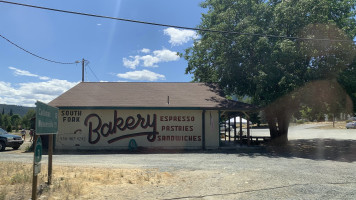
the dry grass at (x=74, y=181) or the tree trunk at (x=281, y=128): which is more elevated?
the tree trunk at (x=281, y=128)

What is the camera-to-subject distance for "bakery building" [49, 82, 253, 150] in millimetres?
18203

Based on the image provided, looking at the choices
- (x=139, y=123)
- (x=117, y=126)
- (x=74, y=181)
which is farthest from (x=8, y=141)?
(x=74, y=181)

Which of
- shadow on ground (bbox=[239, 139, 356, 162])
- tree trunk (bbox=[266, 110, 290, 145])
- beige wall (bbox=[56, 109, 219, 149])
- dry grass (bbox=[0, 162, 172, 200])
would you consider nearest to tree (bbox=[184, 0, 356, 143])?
tree trunk (bbox=[266, 110, 290, 145])

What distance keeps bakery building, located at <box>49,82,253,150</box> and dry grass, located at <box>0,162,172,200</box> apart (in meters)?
8.07

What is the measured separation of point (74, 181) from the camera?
8.17m

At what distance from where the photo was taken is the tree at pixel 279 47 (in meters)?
16.3

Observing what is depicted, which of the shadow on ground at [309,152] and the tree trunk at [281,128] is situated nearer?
the shadow on ground at [309,152]

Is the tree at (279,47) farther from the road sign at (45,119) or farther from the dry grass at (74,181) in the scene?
the road sign at (45,119)

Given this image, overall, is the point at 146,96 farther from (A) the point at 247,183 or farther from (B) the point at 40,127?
(B) the point at 40,127

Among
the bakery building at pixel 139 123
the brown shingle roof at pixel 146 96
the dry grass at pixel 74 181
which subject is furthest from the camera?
the brown shingle roof at pixel 146 96

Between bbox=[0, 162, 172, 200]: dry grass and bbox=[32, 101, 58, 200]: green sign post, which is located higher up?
bbox=[32, 101, 58, 200]: green sign post

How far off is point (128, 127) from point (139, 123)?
748 millimetres

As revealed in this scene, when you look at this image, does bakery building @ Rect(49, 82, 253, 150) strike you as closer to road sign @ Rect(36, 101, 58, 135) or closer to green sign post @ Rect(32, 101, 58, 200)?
road sign @ Rect(36, 101, 58, 135)

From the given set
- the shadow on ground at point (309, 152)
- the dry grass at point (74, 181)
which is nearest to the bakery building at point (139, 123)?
the shadow on ground at point (309, 152)
